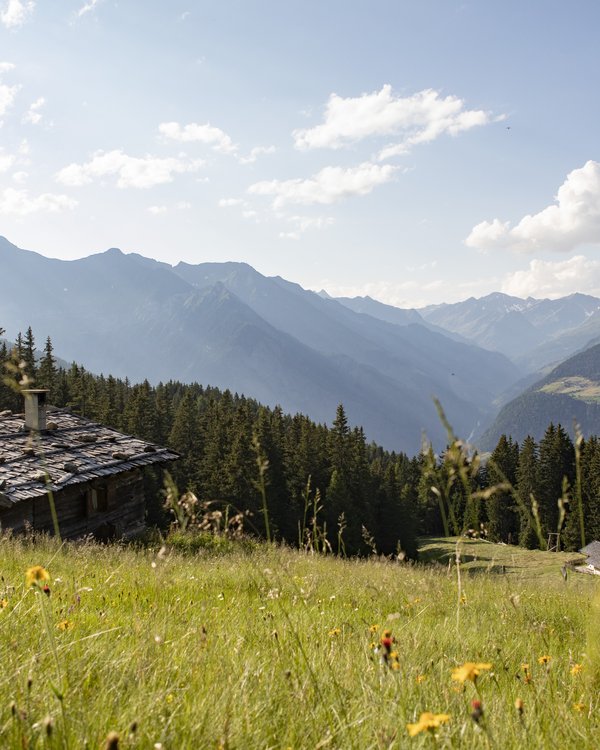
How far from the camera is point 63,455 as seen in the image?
19.7 metres

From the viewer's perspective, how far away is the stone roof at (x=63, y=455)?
16.7 metres

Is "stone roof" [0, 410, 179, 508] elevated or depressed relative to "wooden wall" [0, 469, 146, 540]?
elevated

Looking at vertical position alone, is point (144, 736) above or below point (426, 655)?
above

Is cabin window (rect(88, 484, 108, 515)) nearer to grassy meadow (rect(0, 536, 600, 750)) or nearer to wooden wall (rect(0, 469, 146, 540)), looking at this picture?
wooden wall (rect(0, 469, 146, 540))

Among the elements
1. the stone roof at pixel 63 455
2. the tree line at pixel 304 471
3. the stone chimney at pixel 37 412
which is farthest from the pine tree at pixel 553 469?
the stone chimney at pixel 37 412

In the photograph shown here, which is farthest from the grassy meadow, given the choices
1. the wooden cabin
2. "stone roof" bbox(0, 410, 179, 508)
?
the wooden cabin

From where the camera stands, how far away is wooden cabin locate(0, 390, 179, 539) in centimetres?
1711

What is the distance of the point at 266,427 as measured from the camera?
5853 centimetres

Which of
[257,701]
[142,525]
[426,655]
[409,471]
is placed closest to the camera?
[257,701]

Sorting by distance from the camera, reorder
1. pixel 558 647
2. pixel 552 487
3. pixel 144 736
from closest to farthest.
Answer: pixel 144 736 < pixel 558 647 < pixel 552 487

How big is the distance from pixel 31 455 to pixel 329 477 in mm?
42211

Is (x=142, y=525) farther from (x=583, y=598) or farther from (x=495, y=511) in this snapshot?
(x=495, y=511)

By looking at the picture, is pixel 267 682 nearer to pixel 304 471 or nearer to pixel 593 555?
pixel 593 555

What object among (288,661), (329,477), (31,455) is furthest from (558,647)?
(329,477)
